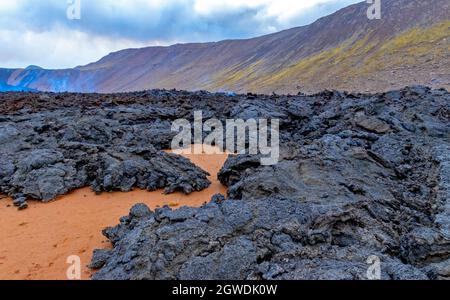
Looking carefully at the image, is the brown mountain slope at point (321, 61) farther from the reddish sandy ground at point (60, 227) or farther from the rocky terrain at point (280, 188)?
the reddish sandy ground at point (60, 227)

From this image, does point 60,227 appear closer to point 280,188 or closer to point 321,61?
point 280,188

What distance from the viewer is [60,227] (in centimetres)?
755

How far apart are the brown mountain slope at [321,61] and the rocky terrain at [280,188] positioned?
90.4 ft

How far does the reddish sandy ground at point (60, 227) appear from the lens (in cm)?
618

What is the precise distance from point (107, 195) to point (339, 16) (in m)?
72.9

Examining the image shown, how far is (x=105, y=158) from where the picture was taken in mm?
10008

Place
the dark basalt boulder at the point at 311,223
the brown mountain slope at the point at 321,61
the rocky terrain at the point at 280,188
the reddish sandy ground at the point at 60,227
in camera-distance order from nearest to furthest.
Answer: the dark basalt boulder at the point at 311,223 → the rocky terrain at the point at 280,188 → the reddish sandy ground at the point at 60,227 → the brown mountain slope at the point at 321,61

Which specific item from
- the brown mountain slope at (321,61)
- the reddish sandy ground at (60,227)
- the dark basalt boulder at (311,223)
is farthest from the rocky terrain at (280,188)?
the brown mountain slope at (321,61)

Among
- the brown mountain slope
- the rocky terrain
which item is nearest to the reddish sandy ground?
the rocky terrain

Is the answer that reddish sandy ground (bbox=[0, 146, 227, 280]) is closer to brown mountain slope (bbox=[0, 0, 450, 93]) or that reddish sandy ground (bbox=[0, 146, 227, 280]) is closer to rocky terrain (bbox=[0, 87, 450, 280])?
A: rocky terrain (bbox=[0, 87, 450, 280])

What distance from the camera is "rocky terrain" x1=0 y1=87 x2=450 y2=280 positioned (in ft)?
16.2

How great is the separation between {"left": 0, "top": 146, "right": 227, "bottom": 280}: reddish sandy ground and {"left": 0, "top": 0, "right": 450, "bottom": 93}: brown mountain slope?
111 ft
